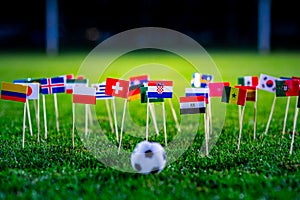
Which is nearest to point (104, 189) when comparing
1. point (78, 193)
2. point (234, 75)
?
point (78, 193)

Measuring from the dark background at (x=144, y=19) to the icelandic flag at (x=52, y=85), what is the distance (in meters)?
25.2

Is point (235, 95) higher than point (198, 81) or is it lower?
lower

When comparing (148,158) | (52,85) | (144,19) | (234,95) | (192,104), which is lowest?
(148,158)

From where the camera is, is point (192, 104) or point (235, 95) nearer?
point (192, 104)

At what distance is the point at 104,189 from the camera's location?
16.8ft

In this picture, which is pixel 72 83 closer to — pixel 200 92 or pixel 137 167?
pixel 200 92

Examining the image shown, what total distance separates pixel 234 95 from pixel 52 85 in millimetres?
2569

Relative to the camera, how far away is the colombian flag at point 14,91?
6555 millimetres

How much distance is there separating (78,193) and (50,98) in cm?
758

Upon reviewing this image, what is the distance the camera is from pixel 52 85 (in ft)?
23.5

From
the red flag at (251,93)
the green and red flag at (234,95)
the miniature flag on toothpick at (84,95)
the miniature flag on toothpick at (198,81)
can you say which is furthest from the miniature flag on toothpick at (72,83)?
the red flag at (251,93)

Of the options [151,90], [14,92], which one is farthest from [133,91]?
[14,92]

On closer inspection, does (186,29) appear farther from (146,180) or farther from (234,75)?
(146,180)

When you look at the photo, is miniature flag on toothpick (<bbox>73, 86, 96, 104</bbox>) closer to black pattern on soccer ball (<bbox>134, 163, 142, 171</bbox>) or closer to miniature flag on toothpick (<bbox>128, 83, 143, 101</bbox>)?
miniature flag on toothpick (<bbox>128, 83, 143, 101</bbox>)
